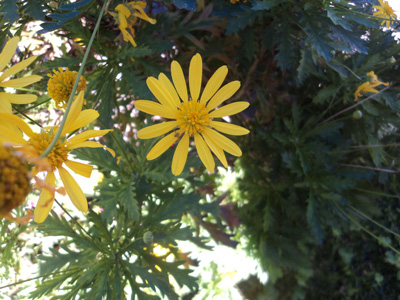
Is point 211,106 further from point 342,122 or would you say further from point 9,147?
point 342,122

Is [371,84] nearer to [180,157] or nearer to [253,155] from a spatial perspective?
[253,155]

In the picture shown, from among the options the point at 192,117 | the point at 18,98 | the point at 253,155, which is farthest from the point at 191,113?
the point at 253,155

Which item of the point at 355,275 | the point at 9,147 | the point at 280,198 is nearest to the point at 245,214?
the point at 280,198

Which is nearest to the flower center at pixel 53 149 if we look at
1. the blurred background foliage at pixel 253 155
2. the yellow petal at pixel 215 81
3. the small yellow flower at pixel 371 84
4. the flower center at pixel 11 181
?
the blurred background foliage at pixel 253 155

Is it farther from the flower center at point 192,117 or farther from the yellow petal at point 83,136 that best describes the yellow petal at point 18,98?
the flower center at point 192,117

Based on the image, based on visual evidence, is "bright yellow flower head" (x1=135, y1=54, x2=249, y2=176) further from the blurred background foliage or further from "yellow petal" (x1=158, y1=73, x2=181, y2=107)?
the blurred background foliage
